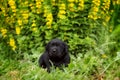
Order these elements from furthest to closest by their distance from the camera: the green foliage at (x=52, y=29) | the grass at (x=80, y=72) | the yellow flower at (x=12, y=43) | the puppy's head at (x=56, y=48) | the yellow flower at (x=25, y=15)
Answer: the yellow flower at (x=12, y=43)
the yellow flower at (x=25, y=15)
the green foliage at (x=52, y=29)
the puppy's head at (x=56, y=48)
the grass at (x=80, y=72)

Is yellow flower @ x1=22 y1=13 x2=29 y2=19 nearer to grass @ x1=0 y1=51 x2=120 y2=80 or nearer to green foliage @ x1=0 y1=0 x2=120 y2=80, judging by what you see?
green foliage @ x1=0 y1=0 x2=120 y2=80

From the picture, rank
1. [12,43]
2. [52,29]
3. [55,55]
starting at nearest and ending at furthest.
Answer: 1. [55,55]
2. [52,29]
3. [12,43]

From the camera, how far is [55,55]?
6.95 meters

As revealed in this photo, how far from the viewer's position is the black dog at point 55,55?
696 centimetres

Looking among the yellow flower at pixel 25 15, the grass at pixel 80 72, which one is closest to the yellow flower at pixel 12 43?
the yellow flower at pixel 25 15

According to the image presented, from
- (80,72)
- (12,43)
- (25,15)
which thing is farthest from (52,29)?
(80,72)

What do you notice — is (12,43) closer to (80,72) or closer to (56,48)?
(56,48)

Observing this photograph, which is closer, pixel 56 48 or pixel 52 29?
pixel 56 48

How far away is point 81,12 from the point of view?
7895 mm

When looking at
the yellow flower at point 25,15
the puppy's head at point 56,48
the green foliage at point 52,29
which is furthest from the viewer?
the yellow flower at point 25,15

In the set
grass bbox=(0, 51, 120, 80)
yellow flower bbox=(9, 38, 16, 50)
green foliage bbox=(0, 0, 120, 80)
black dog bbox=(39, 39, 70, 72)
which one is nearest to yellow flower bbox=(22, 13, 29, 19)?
green foliage bbox=(0, 0, 120, 80)

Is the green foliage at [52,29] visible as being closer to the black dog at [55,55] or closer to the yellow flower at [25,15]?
the yellow flower at [25,15]

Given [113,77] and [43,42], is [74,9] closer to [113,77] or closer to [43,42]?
[43,42]

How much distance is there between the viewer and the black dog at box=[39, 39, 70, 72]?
22.9 feet
